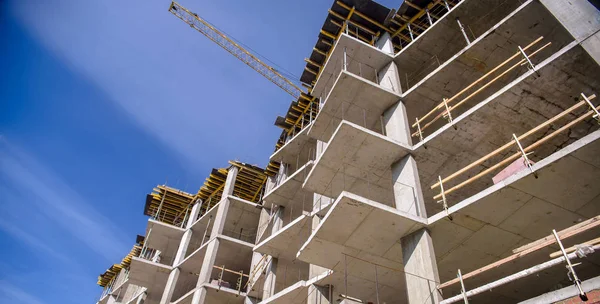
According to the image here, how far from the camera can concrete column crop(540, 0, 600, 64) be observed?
812cm

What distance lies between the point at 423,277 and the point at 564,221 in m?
3.62

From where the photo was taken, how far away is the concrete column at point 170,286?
797 inches

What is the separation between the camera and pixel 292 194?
1892cm

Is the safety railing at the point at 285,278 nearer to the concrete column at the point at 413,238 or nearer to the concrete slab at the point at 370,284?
the concrete slab at the point at 370,284

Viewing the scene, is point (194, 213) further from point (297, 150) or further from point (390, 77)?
point (390, 77)

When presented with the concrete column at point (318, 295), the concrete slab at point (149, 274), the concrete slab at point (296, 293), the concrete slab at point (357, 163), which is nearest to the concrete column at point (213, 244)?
the concrete slab at point (149, 274)

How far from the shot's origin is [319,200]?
15141 millimetres

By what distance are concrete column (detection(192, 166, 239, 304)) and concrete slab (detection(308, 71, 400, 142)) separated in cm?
912

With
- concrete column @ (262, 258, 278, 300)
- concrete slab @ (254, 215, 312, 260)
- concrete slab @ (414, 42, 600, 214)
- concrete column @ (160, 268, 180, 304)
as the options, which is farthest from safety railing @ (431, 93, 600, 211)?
concrete column @ (160, 268, 180, 304)

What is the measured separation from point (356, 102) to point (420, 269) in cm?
674

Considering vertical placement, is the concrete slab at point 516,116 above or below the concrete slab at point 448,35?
below

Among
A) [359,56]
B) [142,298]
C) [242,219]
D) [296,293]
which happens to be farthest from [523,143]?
[142,298]

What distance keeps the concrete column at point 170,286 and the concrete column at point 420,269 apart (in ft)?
51.3

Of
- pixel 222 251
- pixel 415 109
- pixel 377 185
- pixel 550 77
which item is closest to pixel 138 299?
pixel 222 251
